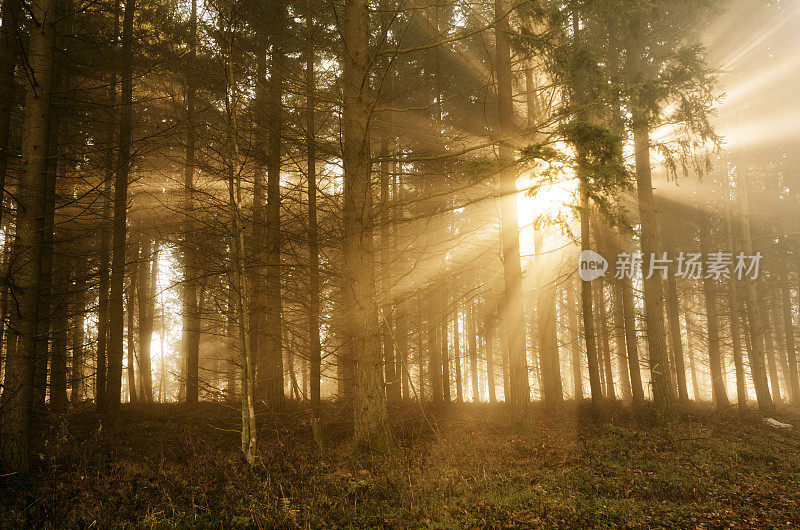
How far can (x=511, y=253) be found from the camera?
11.6m

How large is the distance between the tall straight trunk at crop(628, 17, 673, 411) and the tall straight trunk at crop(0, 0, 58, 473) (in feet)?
50.1

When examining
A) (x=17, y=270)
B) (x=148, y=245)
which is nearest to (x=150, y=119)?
(x=148, y=245)

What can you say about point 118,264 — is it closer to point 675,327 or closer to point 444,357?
point 444,357

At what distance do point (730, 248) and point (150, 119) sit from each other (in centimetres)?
2583

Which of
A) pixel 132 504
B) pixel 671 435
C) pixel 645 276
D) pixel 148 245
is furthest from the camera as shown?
pixel 148 245

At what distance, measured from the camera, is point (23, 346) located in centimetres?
702

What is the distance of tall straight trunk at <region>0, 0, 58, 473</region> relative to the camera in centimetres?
694

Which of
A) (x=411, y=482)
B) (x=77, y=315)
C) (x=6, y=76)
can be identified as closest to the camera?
(x=411, y=482)

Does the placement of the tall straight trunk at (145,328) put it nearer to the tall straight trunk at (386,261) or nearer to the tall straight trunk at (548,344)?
the tall straight trunk at (386,261)

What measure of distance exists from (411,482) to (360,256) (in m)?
3.79

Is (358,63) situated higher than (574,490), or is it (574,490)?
(358,63)

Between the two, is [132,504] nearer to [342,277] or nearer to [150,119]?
[342,277]

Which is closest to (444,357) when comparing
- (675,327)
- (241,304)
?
(675,327)

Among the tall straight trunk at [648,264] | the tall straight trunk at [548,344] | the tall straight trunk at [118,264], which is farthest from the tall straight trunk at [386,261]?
the tall straight trunk at [648,264]
